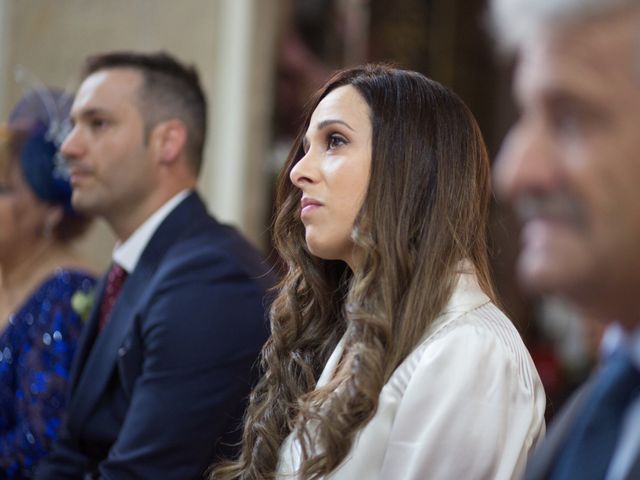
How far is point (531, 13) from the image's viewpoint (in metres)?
1.37

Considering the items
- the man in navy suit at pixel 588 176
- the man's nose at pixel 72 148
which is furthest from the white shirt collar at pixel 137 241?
the man in navy suit at pixel 588 176

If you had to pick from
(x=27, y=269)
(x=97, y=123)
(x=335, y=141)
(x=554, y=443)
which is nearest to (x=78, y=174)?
(x=97, y=123)

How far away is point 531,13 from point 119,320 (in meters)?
2.35

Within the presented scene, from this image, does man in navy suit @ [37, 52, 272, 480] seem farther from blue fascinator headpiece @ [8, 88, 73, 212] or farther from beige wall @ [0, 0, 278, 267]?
beige wall @ [0, 0, 278, 267]

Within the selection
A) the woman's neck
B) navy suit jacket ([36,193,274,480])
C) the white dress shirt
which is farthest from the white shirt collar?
the white dress shirt

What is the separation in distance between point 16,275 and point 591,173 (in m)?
3.39

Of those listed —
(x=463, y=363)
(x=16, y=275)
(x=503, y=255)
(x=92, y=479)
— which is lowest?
(x=503, y=255)

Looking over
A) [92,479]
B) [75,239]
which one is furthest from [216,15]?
[92,479]

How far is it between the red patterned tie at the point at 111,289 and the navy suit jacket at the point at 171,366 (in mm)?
156

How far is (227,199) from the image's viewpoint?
598 cm

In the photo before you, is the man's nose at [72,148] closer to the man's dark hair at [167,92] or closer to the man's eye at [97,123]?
the man's eye at [97,123]

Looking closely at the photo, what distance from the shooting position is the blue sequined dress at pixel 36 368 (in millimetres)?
3654

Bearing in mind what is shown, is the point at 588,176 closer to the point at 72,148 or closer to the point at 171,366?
the point at 171,366

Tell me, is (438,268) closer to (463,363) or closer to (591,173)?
(463,363)
